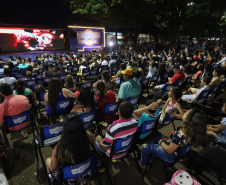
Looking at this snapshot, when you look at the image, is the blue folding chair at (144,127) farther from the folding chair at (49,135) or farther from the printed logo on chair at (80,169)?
the folding chair at (49,135)

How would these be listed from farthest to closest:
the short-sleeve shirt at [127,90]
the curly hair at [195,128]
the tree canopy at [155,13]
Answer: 1. the tree canopy at [155,13]
2. the short-sleeve shirt at [127,90]
3. the curly hair at [195,128]

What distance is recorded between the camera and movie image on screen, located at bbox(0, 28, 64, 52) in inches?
679

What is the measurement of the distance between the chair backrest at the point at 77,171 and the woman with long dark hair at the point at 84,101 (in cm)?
135

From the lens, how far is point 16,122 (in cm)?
304

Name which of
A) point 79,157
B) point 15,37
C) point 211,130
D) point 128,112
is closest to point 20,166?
point 79,157

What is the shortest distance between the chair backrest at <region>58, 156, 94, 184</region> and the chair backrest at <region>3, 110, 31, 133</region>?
6.10 feet

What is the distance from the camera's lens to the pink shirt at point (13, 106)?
307 cm

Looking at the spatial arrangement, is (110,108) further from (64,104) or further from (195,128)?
(195,128)

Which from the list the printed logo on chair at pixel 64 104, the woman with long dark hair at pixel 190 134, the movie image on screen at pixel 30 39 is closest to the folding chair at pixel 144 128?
the woman with long dark hair at pixel 190 134

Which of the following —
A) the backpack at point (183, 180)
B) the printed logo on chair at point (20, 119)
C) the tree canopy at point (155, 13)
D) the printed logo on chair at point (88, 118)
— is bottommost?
the backpack at point (183, 180)

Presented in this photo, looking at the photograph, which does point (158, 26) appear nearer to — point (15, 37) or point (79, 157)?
point (15, 37)

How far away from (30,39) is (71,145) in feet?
68.6

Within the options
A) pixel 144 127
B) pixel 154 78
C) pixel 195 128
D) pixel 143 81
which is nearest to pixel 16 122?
pixel 144 127

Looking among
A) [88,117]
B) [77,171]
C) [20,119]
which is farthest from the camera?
[20,119]
